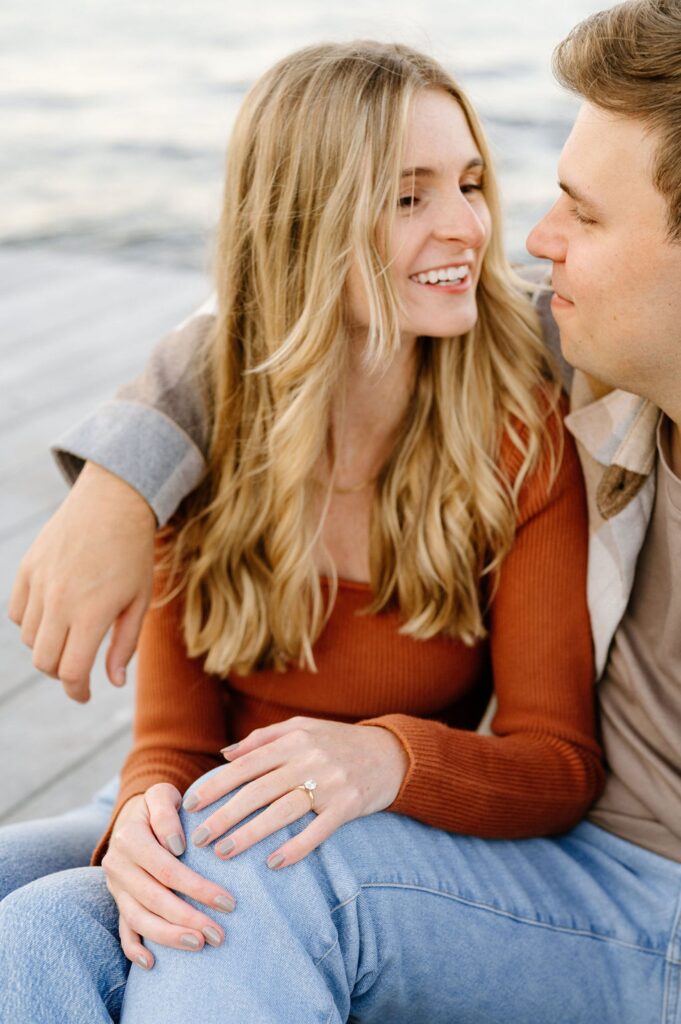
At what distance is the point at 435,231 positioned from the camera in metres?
1.45

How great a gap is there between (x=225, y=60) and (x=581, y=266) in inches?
365

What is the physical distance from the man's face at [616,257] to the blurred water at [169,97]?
1.00 feet

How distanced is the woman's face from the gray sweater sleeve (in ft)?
0.55

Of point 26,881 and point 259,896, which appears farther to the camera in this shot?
point 26,881

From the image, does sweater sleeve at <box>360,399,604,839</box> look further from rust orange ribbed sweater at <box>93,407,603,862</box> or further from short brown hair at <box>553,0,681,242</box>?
short brown hair at <box>553,0,681,242</box>

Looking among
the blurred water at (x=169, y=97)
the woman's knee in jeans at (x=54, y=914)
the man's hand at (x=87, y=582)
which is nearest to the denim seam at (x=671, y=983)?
the woman's knee in jeans at (x=54, y=914)

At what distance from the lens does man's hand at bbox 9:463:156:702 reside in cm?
142

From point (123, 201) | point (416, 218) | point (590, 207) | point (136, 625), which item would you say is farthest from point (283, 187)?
point (123, 201)

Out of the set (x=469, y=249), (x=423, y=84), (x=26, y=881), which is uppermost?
(x=423, y=84)

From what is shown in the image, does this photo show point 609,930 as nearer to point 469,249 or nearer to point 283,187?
point 469,249

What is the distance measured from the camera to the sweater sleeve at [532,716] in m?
1.32

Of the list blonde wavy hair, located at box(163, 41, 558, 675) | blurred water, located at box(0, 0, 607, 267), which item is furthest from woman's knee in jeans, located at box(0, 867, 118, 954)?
blurred water, located at box(0, 0, 607, 267)

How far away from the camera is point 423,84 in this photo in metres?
1.43

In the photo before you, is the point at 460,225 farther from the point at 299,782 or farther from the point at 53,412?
the point at 53,412
